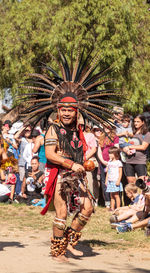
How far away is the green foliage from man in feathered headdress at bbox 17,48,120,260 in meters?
11.8

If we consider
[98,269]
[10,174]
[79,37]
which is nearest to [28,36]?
[79,37]

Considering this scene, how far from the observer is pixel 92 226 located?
952cm

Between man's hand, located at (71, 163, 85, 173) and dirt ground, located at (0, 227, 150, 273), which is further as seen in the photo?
man's hand, located at (71, 163, 85, 173)

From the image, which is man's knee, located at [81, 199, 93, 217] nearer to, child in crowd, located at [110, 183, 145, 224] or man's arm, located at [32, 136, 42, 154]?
child in crowd, located at [110, 183, 145, 224]

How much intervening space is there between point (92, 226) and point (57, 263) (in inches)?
122

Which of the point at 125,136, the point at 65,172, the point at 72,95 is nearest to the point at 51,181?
the point at 65,172

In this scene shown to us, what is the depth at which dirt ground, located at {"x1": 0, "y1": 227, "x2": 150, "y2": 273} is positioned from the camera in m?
6.05

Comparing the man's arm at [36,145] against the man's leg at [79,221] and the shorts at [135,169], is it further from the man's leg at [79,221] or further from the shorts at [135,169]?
the man's leg at [79,221]

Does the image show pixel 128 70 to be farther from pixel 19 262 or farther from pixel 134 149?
pixel 19 262

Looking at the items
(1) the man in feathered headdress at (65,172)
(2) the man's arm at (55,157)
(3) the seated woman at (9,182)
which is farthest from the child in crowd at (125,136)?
(2) the man's arm at (55,157)

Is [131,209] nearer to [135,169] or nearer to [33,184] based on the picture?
[135,169]

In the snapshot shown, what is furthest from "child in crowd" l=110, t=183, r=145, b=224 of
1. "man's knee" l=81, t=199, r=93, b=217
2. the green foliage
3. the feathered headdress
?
the green foliage

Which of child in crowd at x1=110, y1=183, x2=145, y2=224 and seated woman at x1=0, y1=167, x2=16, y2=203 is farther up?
seated woman at x1=0, y1=167, x2=16, y2=203

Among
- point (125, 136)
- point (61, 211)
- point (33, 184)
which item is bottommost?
point (61, 211)
